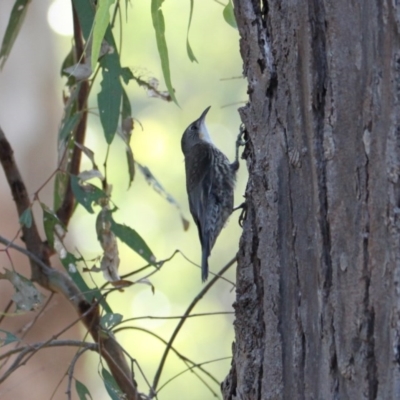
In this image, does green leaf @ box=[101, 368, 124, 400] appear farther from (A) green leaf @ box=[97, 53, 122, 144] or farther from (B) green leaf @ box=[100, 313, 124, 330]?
(A) green leaf @ box=[97, 53, 122, 144]

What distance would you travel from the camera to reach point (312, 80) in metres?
1.19

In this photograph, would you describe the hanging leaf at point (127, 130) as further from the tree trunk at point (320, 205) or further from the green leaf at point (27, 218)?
the tree trunk at point (320, 205)

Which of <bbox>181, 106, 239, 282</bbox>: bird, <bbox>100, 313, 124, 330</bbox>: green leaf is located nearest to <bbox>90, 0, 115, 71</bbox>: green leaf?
<bbox>100, 313, 124, 330</bbox>: green leaf

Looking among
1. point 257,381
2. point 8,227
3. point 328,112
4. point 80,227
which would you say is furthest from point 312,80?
point 80,227

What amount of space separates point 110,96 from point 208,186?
4.06 ft

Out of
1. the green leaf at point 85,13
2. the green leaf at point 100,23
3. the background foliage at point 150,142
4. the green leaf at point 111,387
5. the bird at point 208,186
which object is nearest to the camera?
the green leaf at point 100,23

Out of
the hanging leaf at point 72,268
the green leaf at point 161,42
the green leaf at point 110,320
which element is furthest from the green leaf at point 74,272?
the green leaf at point 161,42

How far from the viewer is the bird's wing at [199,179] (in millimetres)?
3051

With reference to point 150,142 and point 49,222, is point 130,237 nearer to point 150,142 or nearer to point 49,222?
point 49,222

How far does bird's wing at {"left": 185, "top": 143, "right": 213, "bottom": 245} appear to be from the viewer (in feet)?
10.0

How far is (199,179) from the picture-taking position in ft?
10.5

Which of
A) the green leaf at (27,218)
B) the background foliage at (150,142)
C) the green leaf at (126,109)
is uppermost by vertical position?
the background foliage at (150,142)

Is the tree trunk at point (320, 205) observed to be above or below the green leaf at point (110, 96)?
below

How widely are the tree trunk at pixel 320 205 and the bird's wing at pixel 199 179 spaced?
1.63 m
